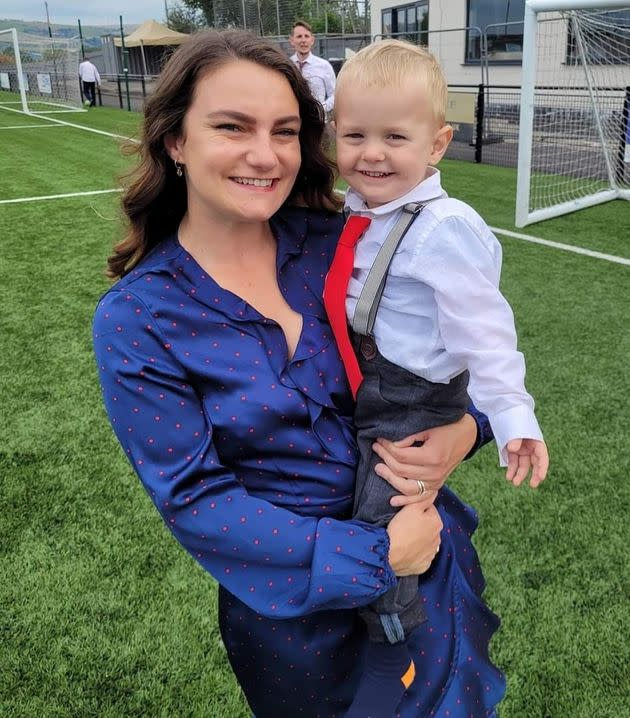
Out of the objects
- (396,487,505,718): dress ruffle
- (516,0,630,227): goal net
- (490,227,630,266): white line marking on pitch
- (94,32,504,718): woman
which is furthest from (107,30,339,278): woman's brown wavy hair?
(516,0,630,227): goal net

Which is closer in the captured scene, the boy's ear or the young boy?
the young boy

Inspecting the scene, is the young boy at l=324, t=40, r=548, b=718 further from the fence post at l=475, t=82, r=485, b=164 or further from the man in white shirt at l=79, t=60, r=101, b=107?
the man in white shirt at l=79, t=60, r=101, b=107

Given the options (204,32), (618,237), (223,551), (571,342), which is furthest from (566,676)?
(618,237)

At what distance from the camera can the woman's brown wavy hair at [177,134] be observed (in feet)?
3.94

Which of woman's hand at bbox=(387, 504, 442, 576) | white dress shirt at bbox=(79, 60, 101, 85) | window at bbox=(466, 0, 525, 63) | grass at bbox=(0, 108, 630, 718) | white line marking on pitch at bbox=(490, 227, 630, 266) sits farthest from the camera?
white dress shirt at bbox=(79, 60, 101, 85)

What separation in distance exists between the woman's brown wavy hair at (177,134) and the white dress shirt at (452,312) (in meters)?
0.21

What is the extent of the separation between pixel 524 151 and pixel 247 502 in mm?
6940

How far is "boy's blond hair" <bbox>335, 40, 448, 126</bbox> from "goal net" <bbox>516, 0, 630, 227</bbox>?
6.69 m

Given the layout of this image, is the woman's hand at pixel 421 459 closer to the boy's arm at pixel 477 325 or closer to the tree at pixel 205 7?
the boy's arm at pixel 477 325

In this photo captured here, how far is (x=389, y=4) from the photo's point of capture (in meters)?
24.2

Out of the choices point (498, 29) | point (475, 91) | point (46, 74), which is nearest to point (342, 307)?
point (475, 91)

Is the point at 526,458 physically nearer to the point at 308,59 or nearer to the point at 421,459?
the point at 421,459

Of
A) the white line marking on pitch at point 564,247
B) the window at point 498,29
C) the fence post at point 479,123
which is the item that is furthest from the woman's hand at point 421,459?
the window at point 498,29

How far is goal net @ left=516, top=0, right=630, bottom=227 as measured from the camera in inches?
328
